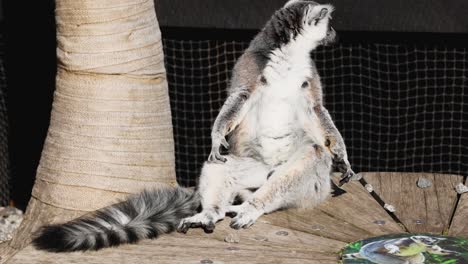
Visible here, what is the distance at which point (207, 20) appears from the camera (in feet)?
16.7

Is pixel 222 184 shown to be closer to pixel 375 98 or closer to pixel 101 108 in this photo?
pixel 101 108

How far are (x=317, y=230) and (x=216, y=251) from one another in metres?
0.54

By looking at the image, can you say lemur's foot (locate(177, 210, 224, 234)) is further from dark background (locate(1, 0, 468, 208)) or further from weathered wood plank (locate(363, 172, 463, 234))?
dark background (locate(1, 0, 468, 208))

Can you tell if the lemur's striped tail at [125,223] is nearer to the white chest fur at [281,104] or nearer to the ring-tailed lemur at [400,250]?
the white chest fur at [281,104]

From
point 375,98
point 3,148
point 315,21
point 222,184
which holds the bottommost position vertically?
point 3,148

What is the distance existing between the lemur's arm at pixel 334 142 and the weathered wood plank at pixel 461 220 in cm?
55

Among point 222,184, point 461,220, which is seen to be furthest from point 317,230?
point 461,220

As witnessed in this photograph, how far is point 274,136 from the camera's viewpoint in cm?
405

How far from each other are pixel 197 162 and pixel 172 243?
2431 mm

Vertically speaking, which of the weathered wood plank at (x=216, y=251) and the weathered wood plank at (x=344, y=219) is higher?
the weathered wood plank at (x=216, y=251)

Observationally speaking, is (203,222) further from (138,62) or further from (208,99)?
(208,99)

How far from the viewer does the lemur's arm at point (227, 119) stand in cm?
385

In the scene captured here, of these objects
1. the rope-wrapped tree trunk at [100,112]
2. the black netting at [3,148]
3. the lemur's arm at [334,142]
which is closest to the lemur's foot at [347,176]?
the lemur's arm at [334,142]

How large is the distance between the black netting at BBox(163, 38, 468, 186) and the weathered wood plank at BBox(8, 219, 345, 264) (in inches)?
84.7
